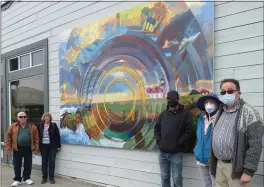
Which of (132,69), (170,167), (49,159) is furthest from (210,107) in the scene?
(49,159)

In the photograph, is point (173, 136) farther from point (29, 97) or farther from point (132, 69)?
→ point (29, 97)

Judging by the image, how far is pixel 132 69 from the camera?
5.78 m

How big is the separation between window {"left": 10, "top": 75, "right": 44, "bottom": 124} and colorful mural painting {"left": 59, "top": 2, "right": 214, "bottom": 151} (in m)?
1.14

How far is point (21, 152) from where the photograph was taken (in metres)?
7.02

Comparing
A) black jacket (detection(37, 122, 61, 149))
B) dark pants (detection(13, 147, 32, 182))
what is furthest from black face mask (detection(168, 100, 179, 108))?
dark pants (detection(13, 147, 32, 182))

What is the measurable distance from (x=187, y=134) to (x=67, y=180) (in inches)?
138

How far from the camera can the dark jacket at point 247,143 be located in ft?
10.8

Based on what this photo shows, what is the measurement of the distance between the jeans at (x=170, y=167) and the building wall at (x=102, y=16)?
20 cm

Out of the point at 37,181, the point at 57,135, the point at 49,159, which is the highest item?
the point at 57,135

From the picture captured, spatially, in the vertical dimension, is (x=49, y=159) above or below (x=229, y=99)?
below

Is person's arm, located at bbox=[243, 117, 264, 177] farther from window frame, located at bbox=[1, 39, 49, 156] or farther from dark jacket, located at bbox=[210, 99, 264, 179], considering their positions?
window frame, located at bbox=[1, 39, 49, 156]

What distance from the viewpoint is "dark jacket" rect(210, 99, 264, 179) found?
3287 mm

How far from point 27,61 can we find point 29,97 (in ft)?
3.00

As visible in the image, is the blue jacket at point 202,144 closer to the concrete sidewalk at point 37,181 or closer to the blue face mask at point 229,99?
the blue face mask at point 229,99
